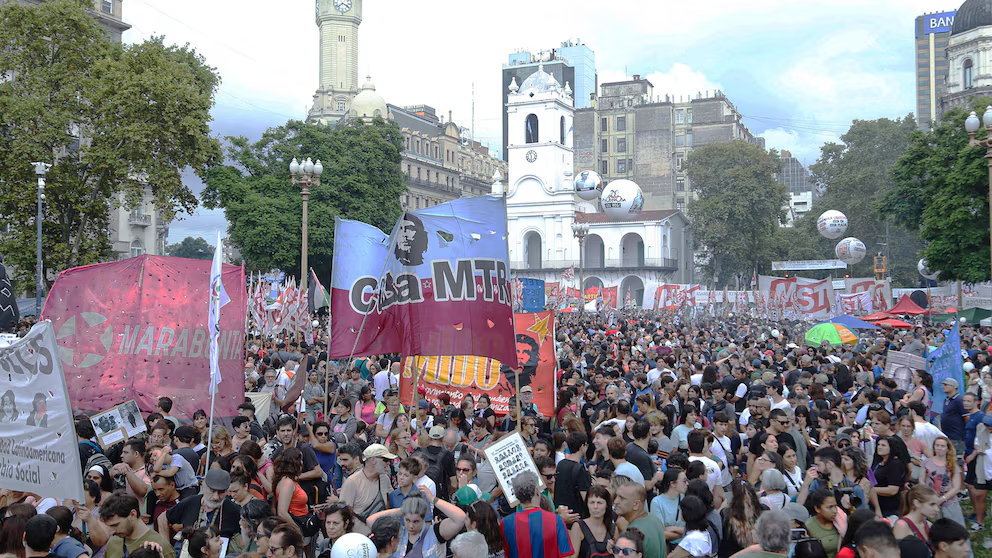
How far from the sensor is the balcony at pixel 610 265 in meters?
72.8

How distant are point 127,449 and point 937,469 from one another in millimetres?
6697

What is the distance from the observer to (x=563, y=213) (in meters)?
75.9

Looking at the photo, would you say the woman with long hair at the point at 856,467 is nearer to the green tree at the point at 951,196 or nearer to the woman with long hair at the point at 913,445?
the woman with long hair at the point at 913,445

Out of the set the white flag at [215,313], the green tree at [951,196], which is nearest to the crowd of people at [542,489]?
the white flag at [215,313]

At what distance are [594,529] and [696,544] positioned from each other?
635 mm

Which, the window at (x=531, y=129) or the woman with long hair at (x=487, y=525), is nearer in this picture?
the woman with long hair at (x=487, y=525)

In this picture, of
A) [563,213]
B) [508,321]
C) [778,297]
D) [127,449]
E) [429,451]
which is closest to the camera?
[127,449]

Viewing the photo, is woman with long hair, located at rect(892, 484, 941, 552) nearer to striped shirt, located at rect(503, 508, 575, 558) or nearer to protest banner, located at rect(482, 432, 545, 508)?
striped shirt, located at rect(503, 508, 575, 558)

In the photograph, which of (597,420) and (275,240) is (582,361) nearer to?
(597,420)

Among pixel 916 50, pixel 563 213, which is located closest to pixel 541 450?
pixel 563 213

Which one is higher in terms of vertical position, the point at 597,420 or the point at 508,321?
the point at 508,321

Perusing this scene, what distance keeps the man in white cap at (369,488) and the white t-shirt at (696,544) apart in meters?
2.22

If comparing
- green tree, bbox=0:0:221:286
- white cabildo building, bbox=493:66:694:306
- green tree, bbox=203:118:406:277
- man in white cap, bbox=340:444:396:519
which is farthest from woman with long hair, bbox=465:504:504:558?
white cabildo building, bbox=493:66:694:306

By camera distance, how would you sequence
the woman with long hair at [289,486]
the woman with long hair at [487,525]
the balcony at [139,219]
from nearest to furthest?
1. the woman with long hair at [487,525]
2. the woman with long hair at [289,486]
3. the balcony at [139,219]
